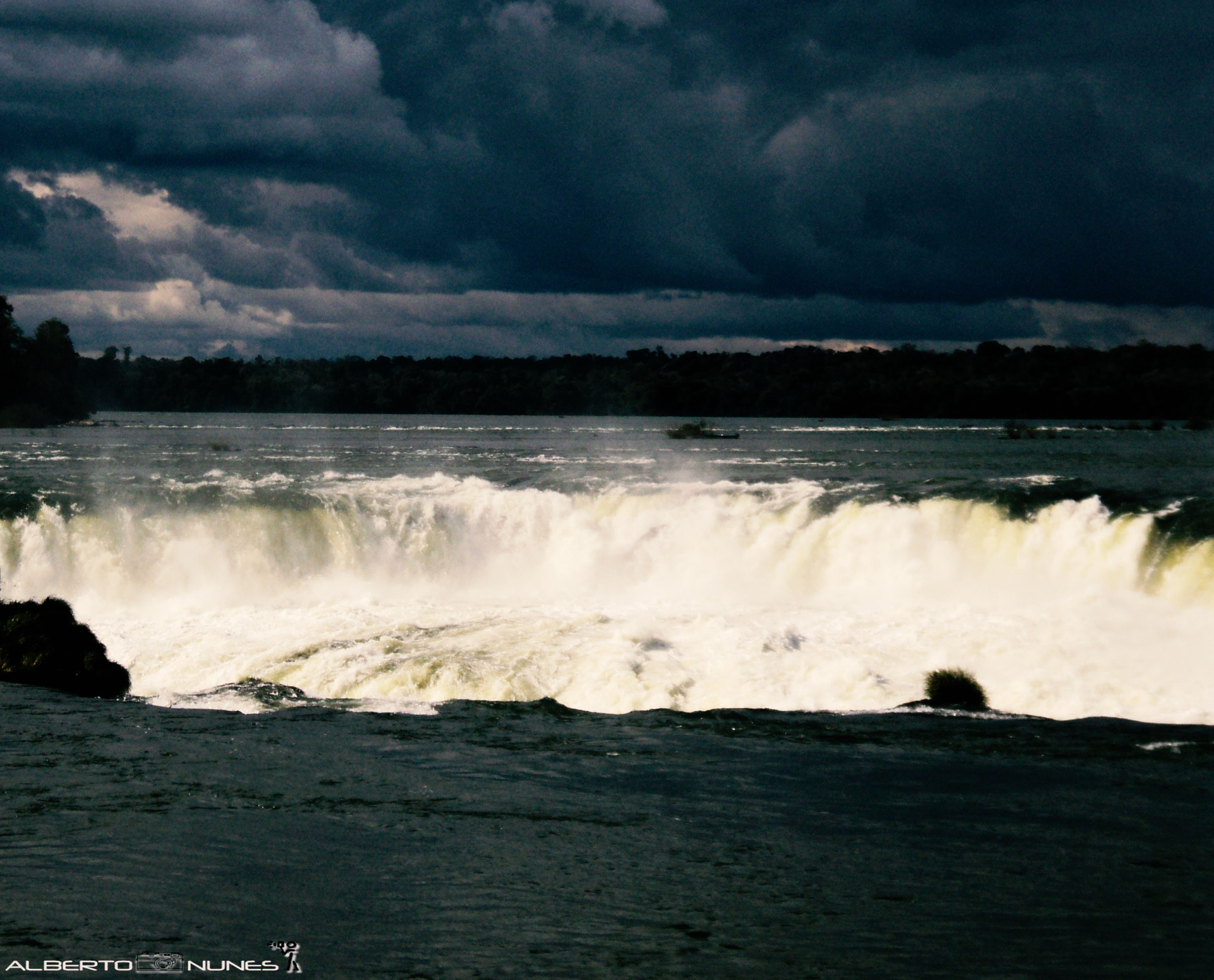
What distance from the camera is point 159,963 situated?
8.28m

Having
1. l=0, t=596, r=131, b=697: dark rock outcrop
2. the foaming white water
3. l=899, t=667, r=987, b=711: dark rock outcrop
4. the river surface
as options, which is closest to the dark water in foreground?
the river surface

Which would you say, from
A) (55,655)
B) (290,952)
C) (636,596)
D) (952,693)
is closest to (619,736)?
(952,693)

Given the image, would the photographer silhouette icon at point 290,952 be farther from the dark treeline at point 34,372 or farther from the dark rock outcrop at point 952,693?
the dark treeline at point 34,372

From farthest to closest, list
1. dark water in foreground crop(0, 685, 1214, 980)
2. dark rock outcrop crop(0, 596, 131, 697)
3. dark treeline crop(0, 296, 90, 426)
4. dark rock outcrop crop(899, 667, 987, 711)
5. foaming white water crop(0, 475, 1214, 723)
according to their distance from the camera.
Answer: dark treeline crop(0, 296, 90, 426), foaming white water crop(0, 475, 1214, 723), dark rock outcrop crop(0, 596, 131, 697), dark rock outcrop crop(899, 667, 987, 711), dark water in foreground crop(0, 685, 1214, 980)

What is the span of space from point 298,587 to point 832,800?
21.5 meters

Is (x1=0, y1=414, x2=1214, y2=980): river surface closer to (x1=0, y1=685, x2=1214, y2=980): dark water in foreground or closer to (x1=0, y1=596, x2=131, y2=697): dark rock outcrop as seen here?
(x1=0, y1=685, x2=1214, y2=980): dark water in foreground

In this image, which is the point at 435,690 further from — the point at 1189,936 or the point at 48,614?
the point at 1189,936

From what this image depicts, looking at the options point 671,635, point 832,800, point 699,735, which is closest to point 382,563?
point 671,635

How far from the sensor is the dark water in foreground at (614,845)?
8711 millimetres

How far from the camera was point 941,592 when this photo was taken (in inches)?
1078

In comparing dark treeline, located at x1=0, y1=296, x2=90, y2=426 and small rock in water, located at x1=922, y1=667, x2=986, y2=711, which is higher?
dark treeline, located at x1=0, y1=296, x2=90, y2=426

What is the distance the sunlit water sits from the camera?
18.5 m

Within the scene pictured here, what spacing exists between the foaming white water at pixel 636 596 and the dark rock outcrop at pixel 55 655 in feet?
3.13

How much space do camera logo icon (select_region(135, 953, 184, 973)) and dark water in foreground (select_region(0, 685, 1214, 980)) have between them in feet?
0.49
